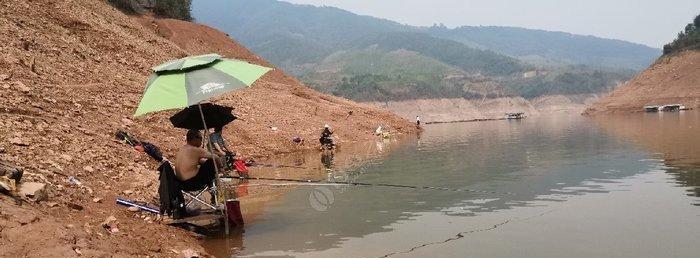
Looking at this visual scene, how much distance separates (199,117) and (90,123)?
7.59 meters

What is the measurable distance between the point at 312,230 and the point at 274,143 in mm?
18100

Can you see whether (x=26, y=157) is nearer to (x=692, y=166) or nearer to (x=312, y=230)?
(x=312, y=230)

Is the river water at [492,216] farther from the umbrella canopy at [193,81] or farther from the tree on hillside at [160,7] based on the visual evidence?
the tree on hillside at [160,7]

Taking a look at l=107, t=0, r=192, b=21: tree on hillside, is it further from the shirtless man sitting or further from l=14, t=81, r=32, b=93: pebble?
the shirtless man sitting

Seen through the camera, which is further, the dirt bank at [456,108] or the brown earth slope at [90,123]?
the dirt bank at [456,108]

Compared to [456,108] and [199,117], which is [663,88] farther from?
[199,117]

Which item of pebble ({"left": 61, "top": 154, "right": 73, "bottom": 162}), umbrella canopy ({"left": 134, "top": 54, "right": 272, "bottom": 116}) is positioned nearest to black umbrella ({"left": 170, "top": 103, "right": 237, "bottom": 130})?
umbrella canopy ({"left": 134, "top": 54, "right": 272, "bottom": 116})

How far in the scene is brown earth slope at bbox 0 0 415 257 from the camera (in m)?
7.79

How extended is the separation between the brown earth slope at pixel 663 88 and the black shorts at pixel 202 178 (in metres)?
99.6

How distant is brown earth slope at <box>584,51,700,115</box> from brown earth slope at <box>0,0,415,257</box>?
240ft

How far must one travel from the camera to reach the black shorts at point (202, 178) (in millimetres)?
9820

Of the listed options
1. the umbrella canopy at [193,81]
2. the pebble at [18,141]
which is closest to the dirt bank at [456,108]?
the pebble at [18,141]

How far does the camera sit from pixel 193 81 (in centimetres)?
903

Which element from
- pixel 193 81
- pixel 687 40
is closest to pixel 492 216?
pixel 193 81
